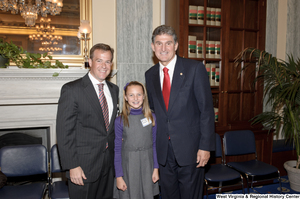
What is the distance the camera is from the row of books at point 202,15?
3.14 metres

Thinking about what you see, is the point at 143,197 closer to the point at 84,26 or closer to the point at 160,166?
the point at 160,166

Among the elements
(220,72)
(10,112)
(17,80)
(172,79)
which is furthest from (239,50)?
(10,112)

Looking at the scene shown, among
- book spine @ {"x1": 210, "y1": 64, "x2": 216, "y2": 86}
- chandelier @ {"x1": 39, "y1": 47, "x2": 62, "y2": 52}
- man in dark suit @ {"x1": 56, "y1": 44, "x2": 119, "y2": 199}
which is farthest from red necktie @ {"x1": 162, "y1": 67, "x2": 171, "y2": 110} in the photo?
chandelier @ {"x1": 39, "y1": 47, "x2": 62, "y2": 52}

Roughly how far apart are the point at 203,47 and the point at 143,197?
2.22 m

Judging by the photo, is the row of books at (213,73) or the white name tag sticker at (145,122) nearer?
the white name tag sticker at (145,122)

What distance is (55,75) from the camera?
9.00ft

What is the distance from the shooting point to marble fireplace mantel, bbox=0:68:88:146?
2691mm

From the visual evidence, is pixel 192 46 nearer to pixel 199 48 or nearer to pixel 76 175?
pixel 199 48

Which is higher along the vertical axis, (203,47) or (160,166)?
(203,47)

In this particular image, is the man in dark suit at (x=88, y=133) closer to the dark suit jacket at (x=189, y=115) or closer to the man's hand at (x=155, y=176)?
the man's hand at (x=155, y=176)

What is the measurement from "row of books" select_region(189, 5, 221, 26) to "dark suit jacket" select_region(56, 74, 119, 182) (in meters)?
1.98

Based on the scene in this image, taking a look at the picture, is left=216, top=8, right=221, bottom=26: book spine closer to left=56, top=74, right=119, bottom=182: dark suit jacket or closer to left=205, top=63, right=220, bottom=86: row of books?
left=205, top=63, right=220, bottom=86: row of books

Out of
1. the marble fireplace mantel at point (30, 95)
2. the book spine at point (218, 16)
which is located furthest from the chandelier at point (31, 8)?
the book spine at point (218, 16)

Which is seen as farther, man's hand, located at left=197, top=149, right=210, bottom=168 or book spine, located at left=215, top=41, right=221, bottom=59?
book spine, located at left=215, top=41, right=221, bottom=59
